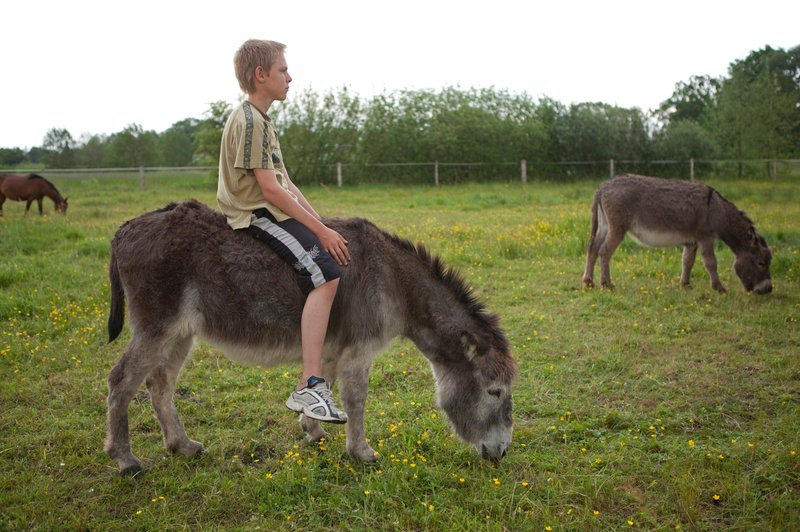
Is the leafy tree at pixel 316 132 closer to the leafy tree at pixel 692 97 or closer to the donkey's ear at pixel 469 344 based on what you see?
the donkey's ear at pixel 469 344

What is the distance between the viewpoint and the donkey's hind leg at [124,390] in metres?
3.60

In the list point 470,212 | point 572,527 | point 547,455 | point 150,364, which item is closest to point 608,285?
point 547,455

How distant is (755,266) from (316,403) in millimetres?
7610

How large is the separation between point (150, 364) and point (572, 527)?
261 centimetres

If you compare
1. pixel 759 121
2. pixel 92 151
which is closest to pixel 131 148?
pixel 92 151

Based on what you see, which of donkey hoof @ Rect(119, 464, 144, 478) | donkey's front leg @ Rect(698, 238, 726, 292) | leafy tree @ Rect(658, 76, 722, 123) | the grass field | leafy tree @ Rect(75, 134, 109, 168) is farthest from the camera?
leafy tree @ Rect(658, 76, 722, 123)

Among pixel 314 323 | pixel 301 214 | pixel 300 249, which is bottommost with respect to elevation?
pixel 314 323

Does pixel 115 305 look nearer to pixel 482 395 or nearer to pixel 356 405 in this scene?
pixel 356 405

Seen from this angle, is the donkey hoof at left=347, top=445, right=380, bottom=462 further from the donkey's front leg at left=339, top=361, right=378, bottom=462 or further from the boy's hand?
the boy's hand

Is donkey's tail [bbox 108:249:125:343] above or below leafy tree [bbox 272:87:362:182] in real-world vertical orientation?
below

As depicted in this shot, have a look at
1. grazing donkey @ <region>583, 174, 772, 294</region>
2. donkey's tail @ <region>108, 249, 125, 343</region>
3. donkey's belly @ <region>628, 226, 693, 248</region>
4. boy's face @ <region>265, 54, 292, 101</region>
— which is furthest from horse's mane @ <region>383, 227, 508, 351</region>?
donkey's belly @ <region>628, 226, 693, 248</region>

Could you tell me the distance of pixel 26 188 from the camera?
1641cm

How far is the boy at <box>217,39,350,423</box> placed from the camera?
11.4 feet

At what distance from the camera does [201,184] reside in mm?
26016
